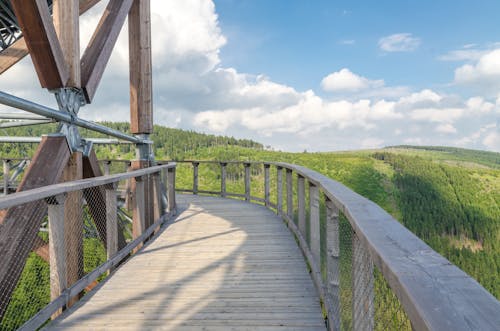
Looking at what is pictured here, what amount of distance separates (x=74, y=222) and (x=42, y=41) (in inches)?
71.8

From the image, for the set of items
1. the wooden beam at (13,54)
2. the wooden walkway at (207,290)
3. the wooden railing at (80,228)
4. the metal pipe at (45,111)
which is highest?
the wooden beam at (13,54)

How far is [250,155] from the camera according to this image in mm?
73250

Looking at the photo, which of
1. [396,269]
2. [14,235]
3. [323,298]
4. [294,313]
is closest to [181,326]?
[294,313]

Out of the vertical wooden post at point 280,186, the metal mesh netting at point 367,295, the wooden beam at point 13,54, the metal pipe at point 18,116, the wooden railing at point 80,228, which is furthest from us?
the wooden beam at point 13,54

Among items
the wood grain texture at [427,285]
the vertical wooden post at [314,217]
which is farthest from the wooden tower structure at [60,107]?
the wood grain texture at [427,285]

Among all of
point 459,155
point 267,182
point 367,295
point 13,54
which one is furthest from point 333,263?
point 459,155

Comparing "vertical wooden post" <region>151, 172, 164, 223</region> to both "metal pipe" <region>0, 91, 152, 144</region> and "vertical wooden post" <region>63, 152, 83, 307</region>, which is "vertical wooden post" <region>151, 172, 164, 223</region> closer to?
"metal pipe" <region>0, 91, 152, 144</region>

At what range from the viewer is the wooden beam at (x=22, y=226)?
2486mm

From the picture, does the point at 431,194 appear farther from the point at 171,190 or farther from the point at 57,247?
the point at 57,247

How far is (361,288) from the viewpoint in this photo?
1.35 meters

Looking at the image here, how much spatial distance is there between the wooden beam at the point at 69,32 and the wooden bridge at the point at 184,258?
11mm

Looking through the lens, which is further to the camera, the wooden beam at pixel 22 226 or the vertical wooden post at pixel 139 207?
the vertical wooden post at pixel 139 207

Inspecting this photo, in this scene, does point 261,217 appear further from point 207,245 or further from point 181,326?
point 181,326

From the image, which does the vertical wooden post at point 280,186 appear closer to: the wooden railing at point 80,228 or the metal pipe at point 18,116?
the wooden railing at point 80,228
